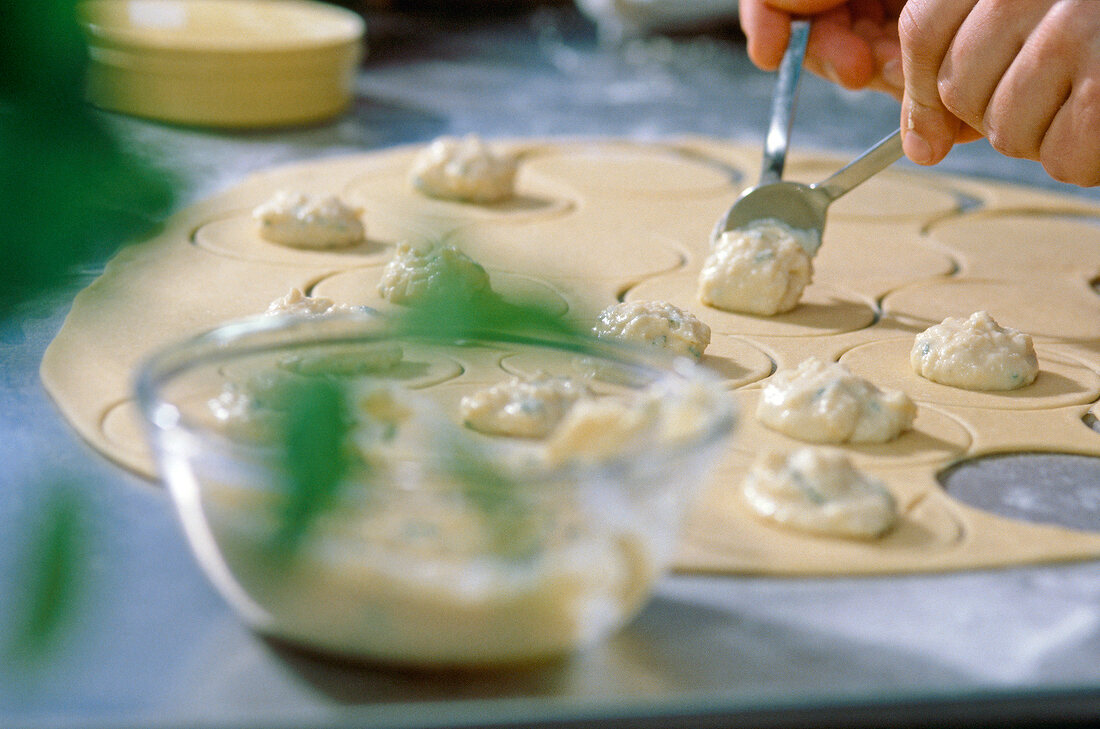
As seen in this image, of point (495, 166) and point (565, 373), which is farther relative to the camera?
point (495, 166)

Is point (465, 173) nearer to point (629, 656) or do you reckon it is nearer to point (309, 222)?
point (309, 222)

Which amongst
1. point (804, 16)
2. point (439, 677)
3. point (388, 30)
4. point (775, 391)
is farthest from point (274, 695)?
point (388, 30)

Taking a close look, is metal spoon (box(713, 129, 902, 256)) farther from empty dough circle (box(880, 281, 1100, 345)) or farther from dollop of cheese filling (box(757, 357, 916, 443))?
dollop of cheese filling (box(757, 357, 916, 443))

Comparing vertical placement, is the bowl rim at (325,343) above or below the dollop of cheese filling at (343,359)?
above

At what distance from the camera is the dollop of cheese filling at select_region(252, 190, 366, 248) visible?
1587mm

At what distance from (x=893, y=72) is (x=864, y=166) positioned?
36cm

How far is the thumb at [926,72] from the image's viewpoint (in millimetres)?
1350

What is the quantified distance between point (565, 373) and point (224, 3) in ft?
6.42

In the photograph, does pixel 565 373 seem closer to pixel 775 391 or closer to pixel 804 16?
pixel 775 391

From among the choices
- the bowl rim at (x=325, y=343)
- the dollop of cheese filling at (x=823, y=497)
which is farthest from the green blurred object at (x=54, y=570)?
the dollop of cheese filling at (x=823, y=497)

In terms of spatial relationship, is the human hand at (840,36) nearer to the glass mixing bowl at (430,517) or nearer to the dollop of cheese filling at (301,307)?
the dollop of cheese filling at (301,307)

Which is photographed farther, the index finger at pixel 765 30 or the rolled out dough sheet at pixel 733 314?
the index finger at pixel 765 30

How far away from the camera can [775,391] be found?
1.09m

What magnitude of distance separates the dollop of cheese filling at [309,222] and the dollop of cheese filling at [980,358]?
2.78ft
